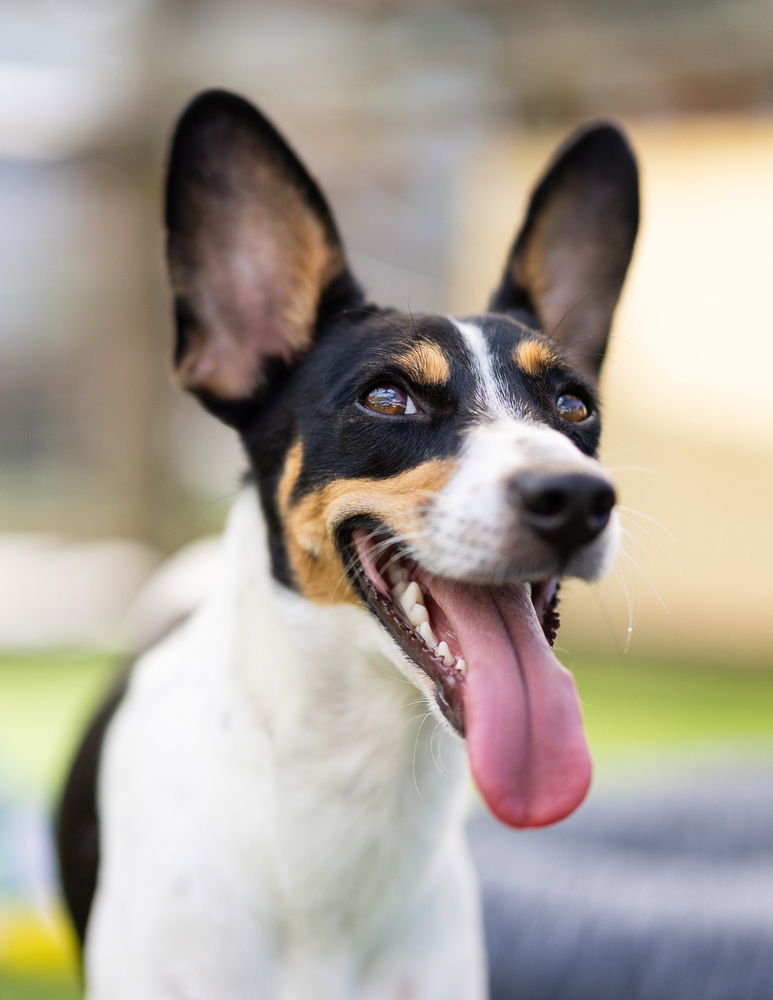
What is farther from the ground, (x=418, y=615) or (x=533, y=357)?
(x=533, y=357)

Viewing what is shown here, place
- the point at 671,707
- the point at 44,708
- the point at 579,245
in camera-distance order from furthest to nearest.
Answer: the point at 671,707
the point at 44,708
the point at 579,245

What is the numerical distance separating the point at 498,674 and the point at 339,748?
0.36 m

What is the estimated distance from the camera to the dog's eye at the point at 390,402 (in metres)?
1.78

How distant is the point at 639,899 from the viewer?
2.59 metres

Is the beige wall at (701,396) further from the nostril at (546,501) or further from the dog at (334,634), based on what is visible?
the nostril at (546,501)

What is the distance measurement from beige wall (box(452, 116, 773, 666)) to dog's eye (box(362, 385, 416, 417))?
439 cm

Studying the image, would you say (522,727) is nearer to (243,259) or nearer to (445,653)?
(445,653)

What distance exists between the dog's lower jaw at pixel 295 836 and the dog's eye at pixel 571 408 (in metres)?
0.50

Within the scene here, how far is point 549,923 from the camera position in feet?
8.27

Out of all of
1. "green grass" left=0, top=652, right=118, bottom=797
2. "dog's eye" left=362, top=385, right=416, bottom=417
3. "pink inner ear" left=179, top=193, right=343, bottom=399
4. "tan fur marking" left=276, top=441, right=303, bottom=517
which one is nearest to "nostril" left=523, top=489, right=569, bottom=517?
"dog's eye" left=362, top=385, right=416, bottom=417

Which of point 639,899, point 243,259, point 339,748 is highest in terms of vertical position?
point 243,259

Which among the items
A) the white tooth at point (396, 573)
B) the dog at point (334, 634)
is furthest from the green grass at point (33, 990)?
the white tooth at point (396, 573)

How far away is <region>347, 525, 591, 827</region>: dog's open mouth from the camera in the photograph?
1.51m

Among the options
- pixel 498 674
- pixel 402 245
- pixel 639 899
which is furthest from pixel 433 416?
pixel 402 245
